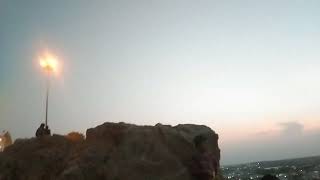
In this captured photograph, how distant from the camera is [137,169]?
23.2 m

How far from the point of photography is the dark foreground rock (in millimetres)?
23144

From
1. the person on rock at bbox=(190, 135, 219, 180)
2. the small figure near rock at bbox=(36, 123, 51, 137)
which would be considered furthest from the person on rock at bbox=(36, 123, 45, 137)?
the person on rock at bbox=(190, 135, 219, 180)

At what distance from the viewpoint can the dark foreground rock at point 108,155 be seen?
23144mm

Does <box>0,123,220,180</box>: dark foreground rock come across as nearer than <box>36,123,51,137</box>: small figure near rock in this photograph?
Yes

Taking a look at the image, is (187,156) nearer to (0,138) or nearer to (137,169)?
(137,169)

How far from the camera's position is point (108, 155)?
23875 millimetres

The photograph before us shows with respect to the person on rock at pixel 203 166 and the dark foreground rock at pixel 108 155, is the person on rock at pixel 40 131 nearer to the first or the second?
the dark foreground rock at pixel 108 155

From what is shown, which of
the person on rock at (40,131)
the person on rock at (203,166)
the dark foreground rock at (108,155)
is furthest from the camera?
the person on rock at (40,131)

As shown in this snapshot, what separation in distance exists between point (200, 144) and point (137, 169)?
4.60 meters

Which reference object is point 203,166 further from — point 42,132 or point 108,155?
point 42,132

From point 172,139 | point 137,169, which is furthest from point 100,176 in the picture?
point 172,139

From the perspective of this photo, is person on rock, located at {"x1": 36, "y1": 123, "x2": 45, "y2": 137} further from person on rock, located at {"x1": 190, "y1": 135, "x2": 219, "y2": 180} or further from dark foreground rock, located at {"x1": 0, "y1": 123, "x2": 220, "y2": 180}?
person on rock, located at {"x1": 190, "y1": 135, "x2": 219, "y2": 180}

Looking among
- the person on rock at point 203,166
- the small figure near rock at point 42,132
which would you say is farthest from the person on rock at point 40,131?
the person on rock at point 203,166

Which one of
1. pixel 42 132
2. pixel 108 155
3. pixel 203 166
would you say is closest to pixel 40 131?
pixel 42 132
